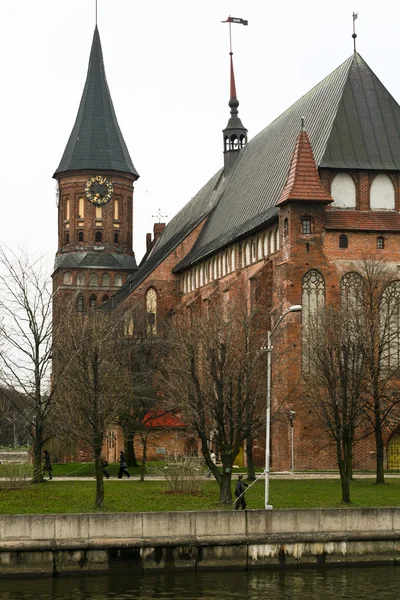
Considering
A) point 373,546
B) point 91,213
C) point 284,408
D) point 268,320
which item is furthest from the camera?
point 91,213

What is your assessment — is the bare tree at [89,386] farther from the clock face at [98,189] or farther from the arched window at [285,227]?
the clock face at [98,189]

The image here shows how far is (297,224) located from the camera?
5778 cm

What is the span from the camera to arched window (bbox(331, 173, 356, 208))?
194ft

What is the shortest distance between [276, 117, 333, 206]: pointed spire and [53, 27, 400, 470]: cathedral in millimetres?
55

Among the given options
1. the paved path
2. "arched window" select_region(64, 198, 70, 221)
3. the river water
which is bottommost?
the river water

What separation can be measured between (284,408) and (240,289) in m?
11.6

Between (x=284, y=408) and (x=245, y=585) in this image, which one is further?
(x=284, y=408)

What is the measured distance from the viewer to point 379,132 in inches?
2419

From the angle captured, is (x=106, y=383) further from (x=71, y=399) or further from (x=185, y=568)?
(x=185, y=568)

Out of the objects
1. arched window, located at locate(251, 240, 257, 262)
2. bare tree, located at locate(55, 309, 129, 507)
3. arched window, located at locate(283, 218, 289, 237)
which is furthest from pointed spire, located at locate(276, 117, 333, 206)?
bare tree, located at locate(55, 309, 129, 507)

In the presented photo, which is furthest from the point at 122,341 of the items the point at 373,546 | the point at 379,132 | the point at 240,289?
the point at 373,546

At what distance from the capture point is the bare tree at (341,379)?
44.6m

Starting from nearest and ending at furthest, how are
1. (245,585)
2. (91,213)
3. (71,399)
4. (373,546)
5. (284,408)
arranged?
(245,585), (373,546), (71,399), (284,408), (91,213)

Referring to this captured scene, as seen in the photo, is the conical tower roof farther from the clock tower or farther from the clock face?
the clock face
